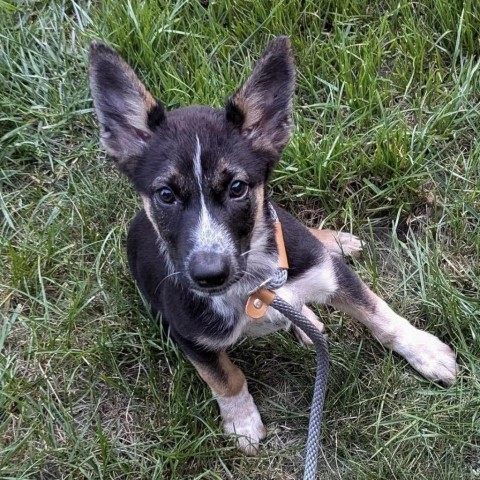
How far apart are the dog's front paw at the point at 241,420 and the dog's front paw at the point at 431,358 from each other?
89 cm

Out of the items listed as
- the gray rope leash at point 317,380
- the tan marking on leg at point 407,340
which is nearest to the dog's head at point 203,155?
the gray rope leash at point 317,380

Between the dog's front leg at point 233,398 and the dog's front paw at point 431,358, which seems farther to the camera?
the dog's front paw at point 431,358

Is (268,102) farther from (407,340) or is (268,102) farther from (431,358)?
(431,358)

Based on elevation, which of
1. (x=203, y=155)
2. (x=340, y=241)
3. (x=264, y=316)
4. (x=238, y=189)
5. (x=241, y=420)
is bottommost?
(x=241, y=420)

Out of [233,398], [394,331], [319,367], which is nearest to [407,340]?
[394,331]

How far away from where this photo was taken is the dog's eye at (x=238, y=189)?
353cm

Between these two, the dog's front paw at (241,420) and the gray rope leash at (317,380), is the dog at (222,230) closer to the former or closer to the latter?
the dog's front paw at (241,420)

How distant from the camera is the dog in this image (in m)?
3.50

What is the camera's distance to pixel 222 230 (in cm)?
349

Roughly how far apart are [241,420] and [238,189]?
136 cm

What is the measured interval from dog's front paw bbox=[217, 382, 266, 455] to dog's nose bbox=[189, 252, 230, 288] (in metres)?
1.02

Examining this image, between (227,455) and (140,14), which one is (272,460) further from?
(140,14)

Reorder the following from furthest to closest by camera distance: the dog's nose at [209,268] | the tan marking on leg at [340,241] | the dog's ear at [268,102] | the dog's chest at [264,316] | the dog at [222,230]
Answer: the tan marking on leg at [340,241]
the dog's chest at [264,316]
the dog's ear at [268,102]
the dog at [222,230]
the dog's nose at [209,268]

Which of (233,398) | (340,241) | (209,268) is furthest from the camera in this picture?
(340,241)
